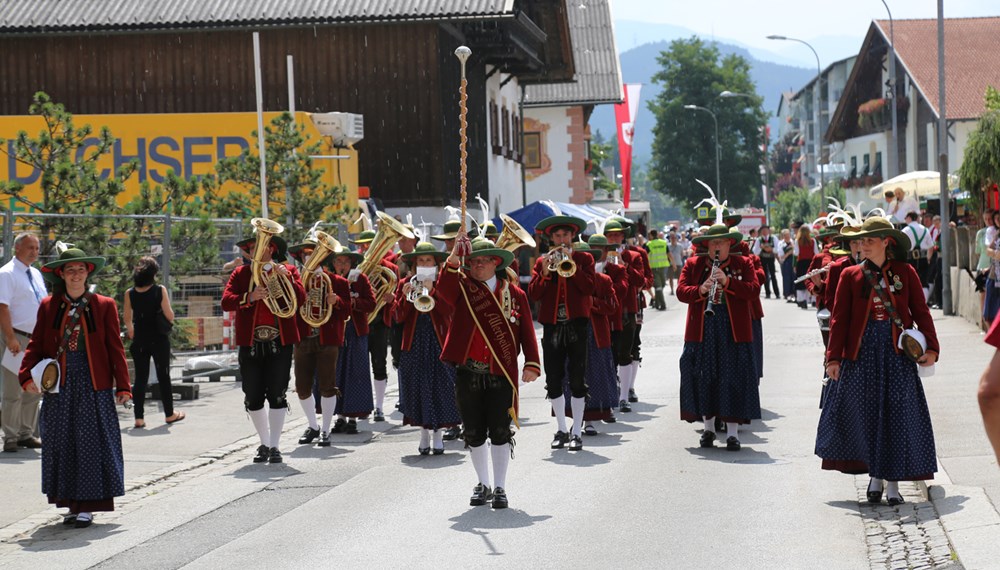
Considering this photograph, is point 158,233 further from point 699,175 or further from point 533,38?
point 699,175

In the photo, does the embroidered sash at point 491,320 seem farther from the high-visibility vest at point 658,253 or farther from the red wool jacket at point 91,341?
the high-visibility vest at point 658,253

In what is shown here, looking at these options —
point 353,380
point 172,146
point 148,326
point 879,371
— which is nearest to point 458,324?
point 879,371

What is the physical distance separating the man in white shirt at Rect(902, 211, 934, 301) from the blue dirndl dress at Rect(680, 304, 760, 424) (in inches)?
547

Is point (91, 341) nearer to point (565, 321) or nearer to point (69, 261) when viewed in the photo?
point (69, 261)

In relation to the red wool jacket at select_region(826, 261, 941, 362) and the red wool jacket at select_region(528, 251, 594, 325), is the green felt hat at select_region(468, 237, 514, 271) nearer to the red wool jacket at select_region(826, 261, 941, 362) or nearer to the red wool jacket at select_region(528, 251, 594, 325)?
the red wool jacket at select_region(826, 261, 941, 362)

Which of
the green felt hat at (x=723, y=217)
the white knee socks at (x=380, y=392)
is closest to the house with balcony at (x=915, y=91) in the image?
the green felt hat at (x=723, y=217)

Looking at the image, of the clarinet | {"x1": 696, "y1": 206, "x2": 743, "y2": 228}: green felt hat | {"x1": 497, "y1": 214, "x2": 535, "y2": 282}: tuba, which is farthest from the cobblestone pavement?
{"x1": 696, "y1": 206, "x2": 743, "y2": 228}: green felt hat

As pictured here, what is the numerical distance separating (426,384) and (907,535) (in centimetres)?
494

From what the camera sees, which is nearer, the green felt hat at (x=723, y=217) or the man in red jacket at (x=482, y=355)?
the man in red jacket at (x=482, y=355)

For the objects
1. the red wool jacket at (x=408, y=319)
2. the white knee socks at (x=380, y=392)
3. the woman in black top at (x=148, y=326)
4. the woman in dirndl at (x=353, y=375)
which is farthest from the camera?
the white knee socks at (x=380, y=392)

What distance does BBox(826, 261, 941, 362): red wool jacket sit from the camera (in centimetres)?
905

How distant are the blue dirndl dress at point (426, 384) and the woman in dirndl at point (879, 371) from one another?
3.68m

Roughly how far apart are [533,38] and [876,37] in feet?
91.5

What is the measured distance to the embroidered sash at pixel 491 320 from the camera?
959 centimetres
